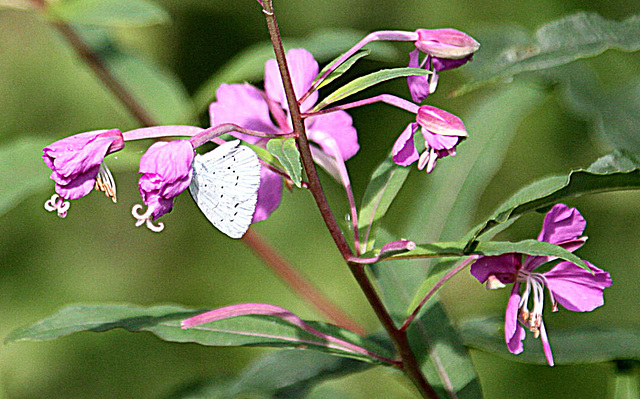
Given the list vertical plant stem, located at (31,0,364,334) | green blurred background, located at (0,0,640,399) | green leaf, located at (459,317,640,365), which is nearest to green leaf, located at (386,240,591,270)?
green leaf, located at (459,317,640,365)

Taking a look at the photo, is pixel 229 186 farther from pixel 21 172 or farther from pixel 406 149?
pixel 21 172

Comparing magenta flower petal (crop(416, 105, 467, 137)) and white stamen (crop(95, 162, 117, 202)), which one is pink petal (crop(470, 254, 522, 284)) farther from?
white stamen (crop(95, 162, 117, 202))

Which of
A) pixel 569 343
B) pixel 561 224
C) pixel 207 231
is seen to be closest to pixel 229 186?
pixel 561 224

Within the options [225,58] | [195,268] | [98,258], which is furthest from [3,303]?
[225,58]

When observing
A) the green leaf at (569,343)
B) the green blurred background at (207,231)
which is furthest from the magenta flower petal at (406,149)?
the green blurred background at (207,231)

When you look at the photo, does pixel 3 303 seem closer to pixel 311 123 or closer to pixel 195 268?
pixel 195 268
